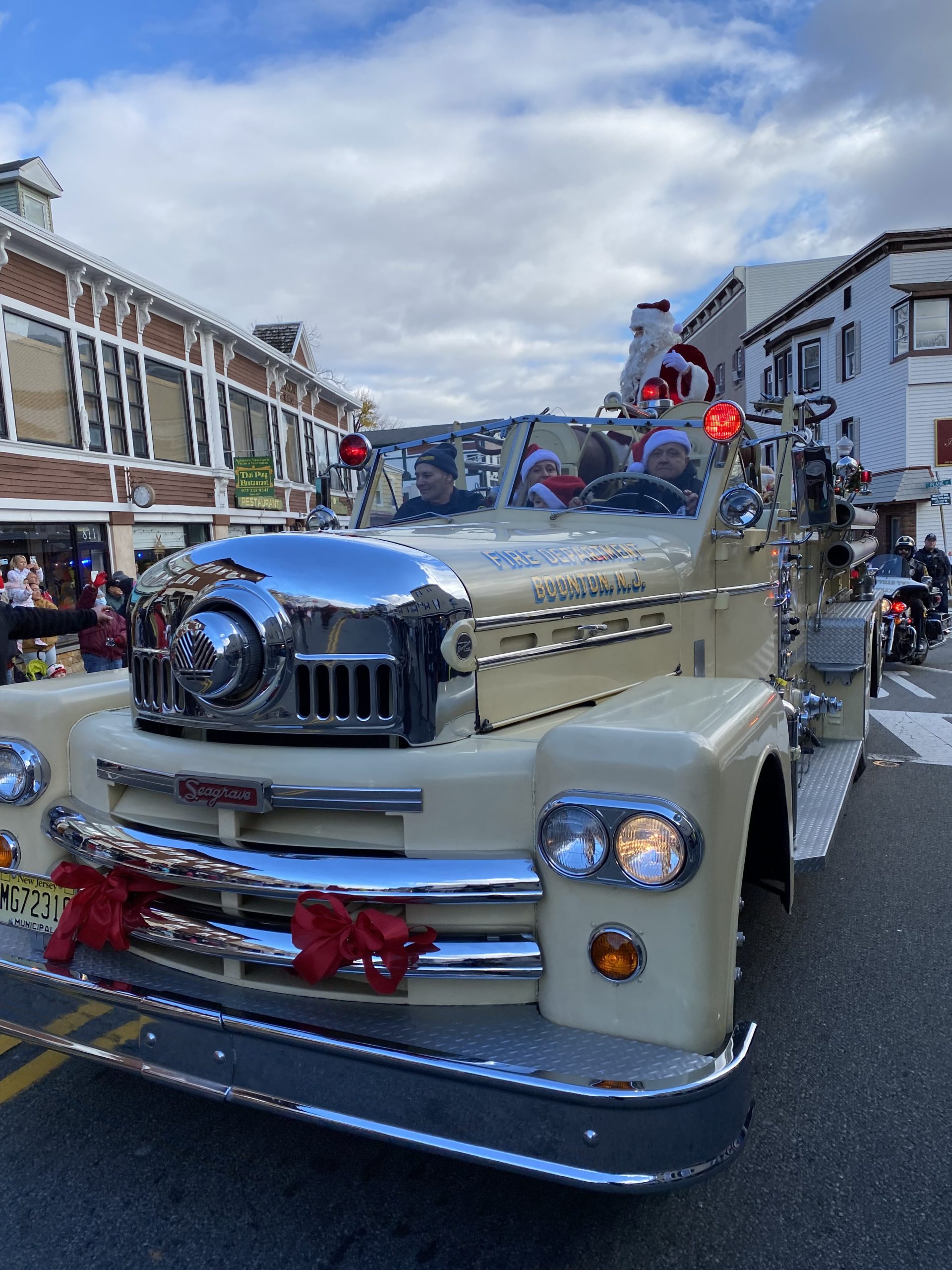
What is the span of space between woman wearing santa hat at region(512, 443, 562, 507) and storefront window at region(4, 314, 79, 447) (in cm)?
1307

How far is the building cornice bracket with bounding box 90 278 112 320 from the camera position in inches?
628

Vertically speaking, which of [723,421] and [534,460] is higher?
[723,421]

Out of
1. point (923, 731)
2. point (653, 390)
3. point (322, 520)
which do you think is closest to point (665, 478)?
point (653, 390)

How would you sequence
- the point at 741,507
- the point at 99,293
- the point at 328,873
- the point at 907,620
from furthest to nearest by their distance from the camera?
the point at 99,293, the point at 907,620, the point at 741,507, the point at 328,873

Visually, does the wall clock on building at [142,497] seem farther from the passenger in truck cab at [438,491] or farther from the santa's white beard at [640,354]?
the passenger in truck cab at [438,491]

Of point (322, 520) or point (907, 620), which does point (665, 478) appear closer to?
point (322, 520)

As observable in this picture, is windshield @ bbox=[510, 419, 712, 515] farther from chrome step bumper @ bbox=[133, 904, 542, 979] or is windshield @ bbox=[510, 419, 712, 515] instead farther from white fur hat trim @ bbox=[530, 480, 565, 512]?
chrome step bumper @ bbox=[133, 904, 542, 979]

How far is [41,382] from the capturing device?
48.6 ft

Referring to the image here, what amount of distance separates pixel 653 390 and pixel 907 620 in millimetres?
7872

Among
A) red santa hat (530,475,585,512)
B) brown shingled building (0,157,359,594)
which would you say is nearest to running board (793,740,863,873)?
red santa hat (530,475,585,512)

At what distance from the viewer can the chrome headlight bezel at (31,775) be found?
8.92ft

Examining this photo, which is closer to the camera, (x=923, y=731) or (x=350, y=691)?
(x=350, y=691)

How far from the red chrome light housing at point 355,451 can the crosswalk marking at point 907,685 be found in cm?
729

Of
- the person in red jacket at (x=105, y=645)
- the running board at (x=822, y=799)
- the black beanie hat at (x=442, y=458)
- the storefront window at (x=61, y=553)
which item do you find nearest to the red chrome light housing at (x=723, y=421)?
the black beanie hat at (x=442, y=458)
